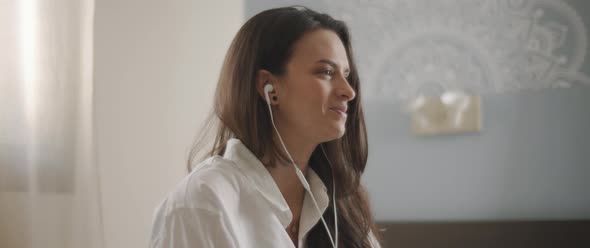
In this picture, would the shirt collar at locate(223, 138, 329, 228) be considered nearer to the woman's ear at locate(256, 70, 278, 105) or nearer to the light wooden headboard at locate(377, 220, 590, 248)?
the woman's ear at locate(256, 70, 278, 105)

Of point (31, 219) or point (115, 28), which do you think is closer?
point (31, 219)

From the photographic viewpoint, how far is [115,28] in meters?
1.57

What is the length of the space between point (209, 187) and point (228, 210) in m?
0.05

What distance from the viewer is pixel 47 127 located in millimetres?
1271

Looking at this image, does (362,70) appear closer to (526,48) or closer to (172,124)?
(526,48)

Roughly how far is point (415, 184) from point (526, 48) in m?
0.48

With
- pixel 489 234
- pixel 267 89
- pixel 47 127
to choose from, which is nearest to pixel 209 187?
pixel 267 89

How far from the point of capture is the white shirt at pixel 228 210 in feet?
2.97

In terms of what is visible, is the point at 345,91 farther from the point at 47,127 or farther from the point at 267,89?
the point at 47,127

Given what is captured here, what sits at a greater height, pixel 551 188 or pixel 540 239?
pixel 551 188

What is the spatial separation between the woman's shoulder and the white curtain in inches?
15.4

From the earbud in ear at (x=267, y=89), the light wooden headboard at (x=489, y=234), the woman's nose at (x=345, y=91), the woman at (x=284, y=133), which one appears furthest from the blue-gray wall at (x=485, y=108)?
the earbud in ear at (x=267, y=89)

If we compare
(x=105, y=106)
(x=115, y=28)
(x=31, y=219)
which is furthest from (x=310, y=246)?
(x=115, y=28)

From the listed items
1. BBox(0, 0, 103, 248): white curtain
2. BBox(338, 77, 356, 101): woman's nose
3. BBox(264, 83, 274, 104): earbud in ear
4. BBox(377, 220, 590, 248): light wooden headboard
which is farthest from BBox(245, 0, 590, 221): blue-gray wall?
BBox(0, 0, 103, 248): white curtain
